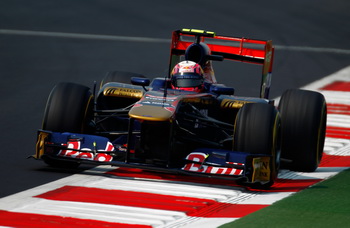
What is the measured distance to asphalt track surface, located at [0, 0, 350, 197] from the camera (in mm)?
17406

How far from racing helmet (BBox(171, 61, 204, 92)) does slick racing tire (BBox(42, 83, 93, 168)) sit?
1338 millimetres

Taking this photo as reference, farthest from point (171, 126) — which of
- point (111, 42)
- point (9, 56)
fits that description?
point (111, 42)

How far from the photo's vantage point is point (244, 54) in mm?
13875

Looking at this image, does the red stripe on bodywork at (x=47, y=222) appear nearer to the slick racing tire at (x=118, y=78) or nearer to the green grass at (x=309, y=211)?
the green grass at (x=309, y=211)

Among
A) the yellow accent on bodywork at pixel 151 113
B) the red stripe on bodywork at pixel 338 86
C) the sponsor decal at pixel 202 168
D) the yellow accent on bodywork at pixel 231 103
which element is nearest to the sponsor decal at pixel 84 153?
the yellow accent on bodywork at pixel 151 113

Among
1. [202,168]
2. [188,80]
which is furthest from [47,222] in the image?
[188,80]

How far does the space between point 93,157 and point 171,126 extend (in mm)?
1048

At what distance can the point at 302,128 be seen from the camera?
40.5 feet

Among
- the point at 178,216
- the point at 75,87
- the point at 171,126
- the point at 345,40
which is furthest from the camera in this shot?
the point at 345,40

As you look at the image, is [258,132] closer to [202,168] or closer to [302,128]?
[202,168]

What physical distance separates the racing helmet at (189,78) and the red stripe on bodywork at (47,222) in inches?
155

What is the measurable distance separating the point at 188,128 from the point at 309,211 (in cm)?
273

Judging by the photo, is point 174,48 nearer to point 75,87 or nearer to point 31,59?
point 75,87

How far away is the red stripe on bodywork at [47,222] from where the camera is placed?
873 centimetres
